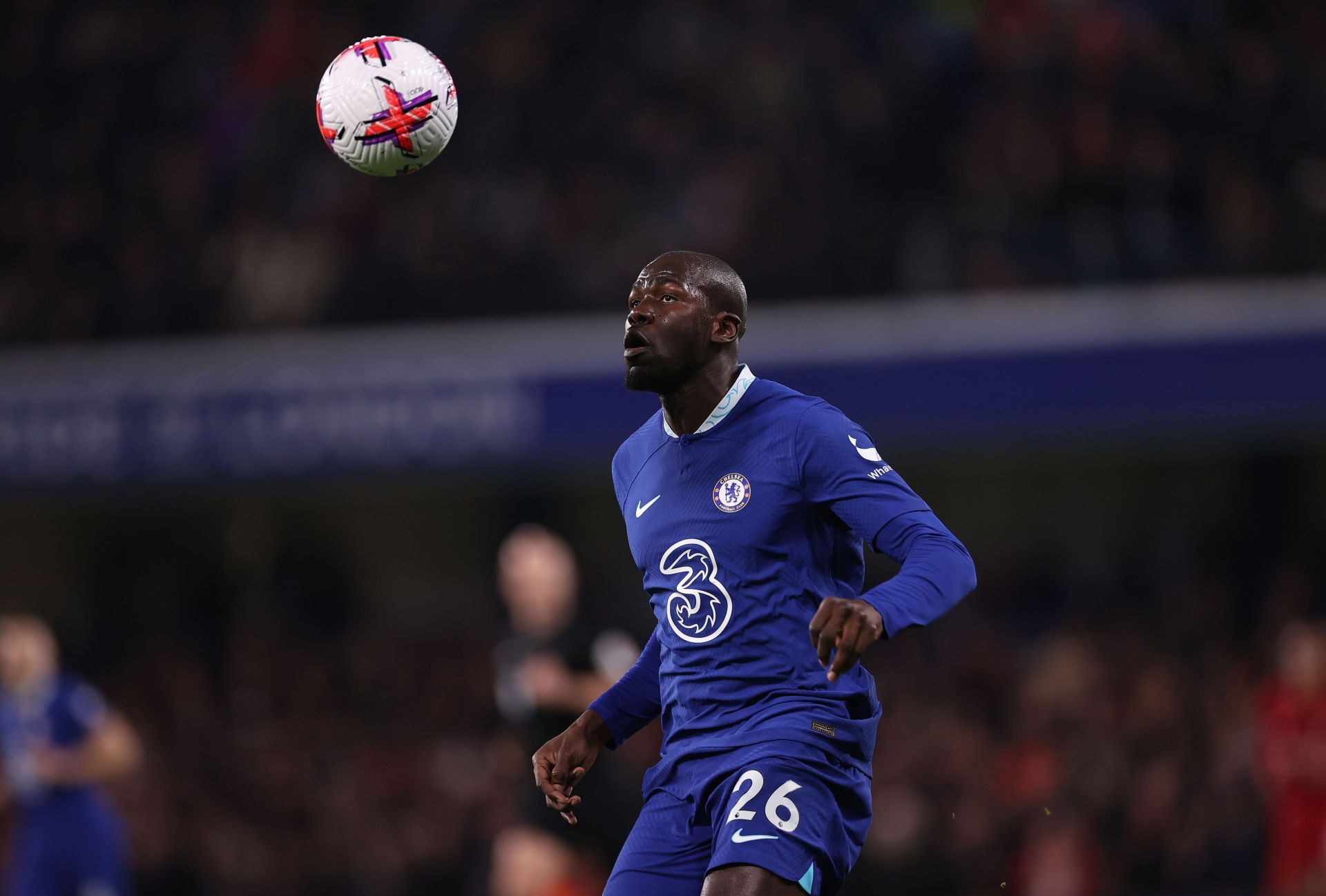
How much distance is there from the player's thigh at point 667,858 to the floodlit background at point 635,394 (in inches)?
267

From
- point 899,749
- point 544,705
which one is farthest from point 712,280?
point 899,749

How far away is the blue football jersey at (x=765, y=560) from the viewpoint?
4223 millimetres

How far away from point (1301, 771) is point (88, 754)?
21.0ft

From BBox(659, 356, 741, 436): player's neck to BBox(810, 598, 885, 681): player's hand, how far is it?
0.97m

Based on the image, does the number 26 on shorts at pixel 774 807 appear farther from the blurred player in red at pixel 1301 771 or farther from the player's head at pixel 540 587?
the blurred player in red at pixel 1301 771

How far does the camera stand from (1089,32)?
1345 cm

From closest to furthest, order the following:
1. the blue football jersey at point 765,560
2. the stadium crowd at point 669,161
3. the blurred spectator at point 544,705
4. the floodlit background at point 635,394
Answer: the blue football jersey at point 765,560
the blurred spectator at point 544,705
the floodlit background at point 635,394
the stadium crowd at point 669,161

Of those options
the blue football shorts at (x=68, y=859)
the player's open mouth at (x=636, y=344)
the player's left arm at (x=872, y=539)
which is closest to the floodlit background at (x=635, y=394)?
the blue football shorts at (x=68, y=859)

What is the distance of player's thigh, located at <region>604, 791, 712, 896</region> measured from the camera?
4.28 m

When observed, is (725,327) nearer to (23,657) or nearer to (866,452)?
(866,452)

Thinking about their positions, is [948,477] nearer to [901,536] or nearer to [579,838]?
[579,838]

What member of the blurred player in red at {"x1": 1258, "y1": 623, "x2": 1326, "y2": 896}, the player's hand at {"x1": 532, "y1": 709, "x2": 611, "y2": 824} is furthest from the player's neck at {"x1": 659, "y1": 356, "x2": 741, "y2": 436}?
the blurred player in red at {"x1": 1258, "y1": 623, "x2": 1326, "y2": 896}

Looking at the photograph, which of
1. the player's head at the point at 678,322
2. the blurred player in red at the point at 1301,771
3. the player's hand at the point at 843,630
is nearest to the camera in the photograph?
the player's hand at the point at 843,630

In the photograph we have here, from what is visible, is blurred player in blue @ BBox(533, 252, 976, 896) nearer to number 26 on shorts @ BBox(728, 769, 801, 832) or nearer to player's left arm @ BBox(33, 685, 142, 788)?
number 26 on shorts @ BBox(728, 769, 801, 832)
